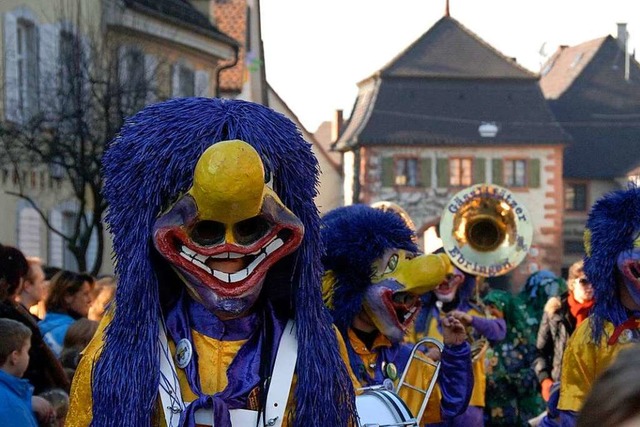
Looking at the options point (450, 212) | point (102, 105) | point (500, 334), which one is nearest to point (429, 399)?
point (500, 334)

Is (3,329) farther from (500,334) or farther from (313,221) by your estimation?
(500,334)

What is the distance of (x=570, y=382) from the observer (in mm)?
5352

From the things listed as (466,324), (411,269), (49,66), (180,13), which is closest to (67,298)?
(466,324)

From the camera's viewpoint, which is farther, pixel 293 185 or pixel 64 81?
pixel 64 81

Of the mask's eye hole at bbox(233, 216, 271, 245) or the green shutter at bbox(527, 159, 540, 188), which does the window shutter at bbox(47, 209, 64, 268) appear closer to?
the mask's eye hole at bbox(233, 216, 271, 245)

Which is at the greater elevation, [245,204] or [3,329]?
[245,204]

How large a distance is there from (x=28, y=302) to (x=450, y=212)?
4.58m

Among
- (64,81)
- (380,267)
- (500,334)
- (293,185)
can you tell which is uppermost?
(64,81)

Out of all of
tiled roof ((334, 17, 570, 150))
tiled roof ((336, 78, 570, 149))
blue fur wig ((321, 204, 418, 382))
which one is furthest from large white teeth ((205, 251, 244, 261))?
tiled roof ((336, 78, 570, 149))

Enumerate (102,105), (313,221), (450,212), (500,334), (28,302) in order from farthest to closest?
(102,105) < (450,212) < (500,334) < (28,302) < (313,221)

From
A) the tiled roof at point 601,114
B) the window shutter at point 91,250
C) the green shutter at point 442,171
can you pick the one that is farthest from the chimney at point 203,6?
the tiled roof at point 601,114

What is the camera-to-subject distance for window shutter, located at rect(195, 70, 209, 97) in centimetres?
2460

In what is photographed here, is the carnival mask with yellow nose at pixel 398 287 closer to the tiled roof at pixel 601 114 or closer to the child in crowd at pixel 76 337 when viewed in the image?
the child in crowd at pixel 76 337

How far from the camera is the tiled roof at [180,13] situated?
880 inches
